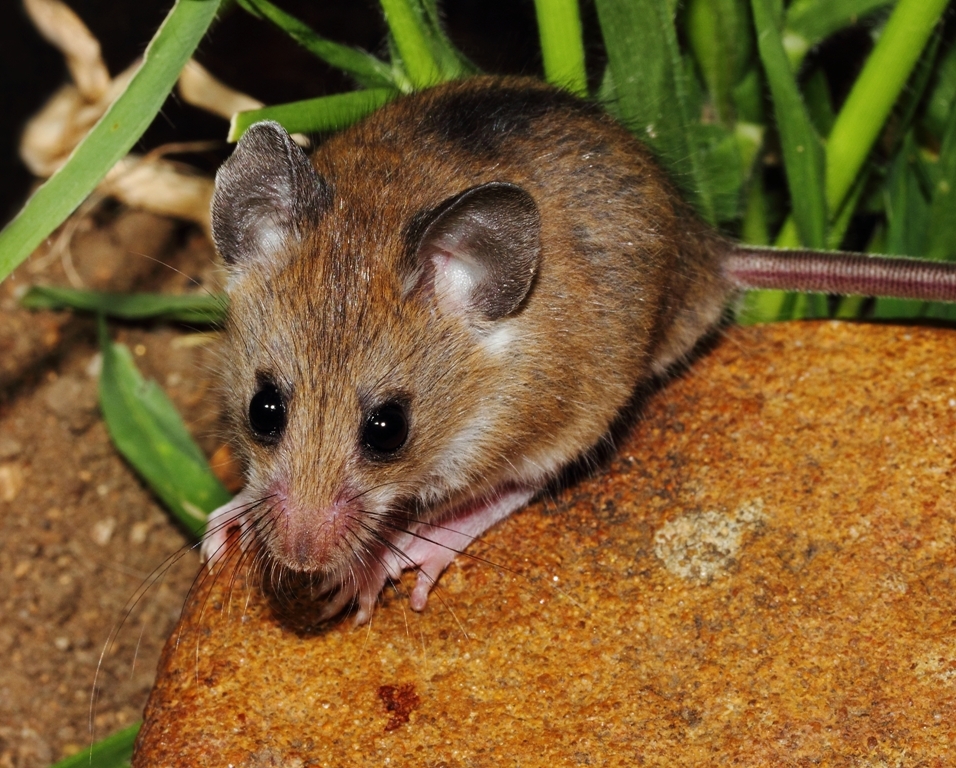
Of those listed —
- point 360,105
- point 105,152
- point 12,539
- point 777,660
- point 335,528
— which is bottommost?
point 12,539

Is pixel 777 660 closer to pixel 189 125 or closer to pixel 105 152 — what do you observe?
pixel 105 152

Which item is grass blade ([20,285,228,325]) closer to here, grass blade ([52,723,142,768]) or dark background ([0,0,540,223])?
dark background ([0,0,540,223])

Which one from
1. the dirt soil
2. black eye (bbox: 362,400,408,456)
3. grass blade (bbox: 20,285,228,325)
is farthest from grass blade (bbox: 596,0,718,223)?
grass blade (bbox: 20,285,228,325)

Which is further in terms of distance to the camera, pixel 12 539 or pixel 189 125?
pixel 189 125

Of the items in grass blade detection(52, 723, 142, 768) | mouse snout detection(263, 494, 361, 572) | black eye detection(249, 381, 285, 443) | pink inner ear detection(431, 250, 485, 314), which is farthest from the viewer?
grass blade detection(52, 723, 142, 768)

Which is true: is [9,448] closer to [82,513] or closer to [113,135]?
[82,513]

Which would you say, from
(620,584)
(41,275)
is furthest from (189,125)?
(620,584)
